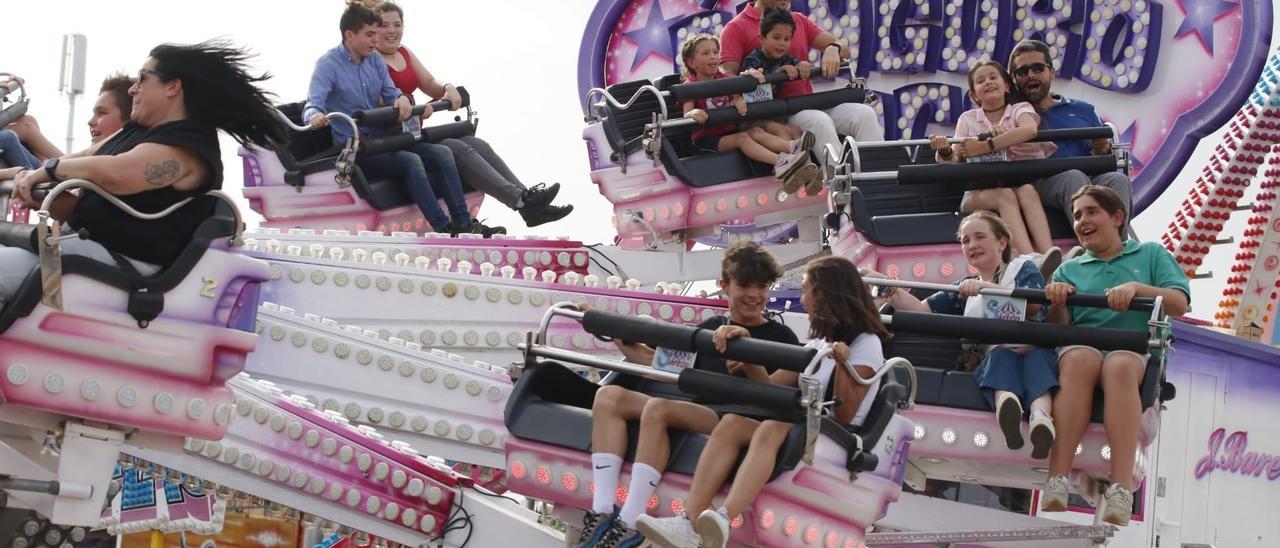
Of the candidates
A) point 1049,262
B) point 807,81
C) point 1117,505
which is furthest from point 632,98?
point 1117,505

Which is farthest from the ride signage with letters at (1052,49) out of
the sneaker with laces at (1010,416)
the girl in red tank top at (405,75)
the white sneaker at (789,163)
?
the sneaker with laces at (1010,416)

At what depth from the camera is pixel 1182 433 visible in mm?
7605

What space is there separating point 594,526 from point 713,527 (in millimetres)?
480

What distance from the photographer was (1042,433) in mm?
5508

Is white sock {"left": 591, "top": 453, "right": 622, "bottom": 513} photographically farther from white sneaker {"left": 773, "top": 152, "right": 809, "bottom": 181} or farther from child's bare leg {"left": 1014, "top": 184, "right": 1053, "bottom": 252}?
white sneaker {"left": 773, "top": 152, "right": 809, "bottom": 181}

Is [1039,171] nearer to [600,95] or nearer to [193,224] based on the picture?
[600,95]

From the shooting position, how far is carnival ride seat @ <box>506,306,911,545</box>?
4.78 meters

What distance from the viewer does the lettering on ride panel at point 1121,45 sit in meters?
10.6

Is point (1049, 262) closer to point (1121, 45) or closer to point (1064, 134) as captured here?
point (1064, 134)

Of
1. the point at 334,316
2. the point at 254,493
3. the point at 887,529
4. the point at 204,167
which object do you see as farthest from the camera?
the point at 334,316

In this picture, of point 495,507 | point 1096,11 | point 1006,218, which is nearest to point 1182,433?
point 1006,218

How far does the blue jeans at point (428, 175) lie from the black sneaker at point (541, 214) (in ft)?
0.96

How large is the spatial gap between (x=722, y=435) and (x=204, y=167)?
1549mm

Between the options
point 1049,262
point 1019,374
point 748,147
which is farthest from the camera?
point 748,147
